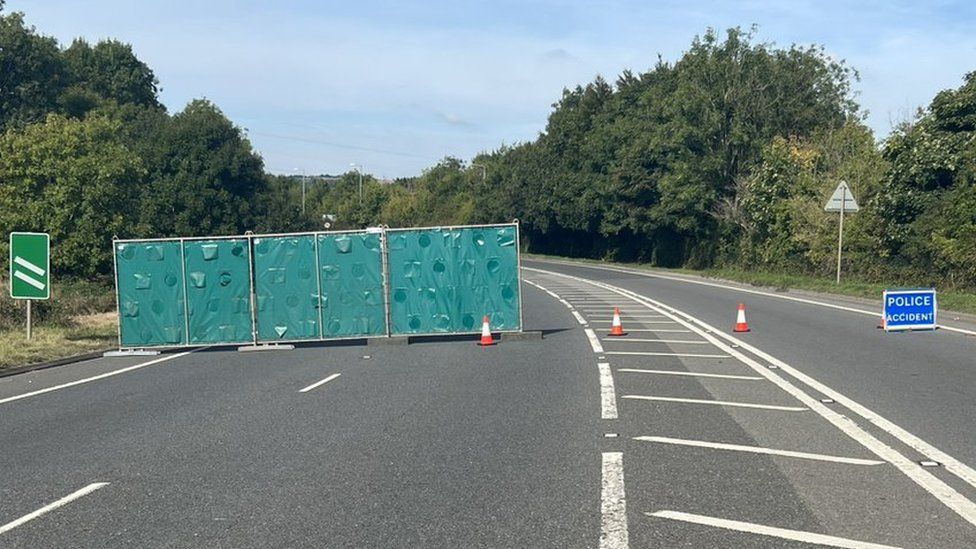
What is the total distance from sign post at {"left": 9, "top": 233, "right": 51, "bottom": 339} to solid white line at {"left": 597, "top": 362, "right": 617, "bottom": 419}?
11445 mm

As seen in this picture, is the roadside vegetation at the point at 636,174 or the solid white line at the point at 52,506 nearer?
the solid white line at the point at 52,506

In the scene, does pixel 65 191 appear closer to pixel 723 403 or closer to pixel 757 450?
pixel 723 403

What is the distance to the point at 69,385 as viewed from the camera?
523 inches

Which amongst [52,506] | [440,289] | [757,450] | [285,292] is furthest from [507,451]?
[285,292]

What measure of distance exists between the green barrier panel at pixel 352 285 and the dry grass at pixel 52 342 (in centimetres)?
484

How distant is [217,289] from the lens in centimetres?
1780

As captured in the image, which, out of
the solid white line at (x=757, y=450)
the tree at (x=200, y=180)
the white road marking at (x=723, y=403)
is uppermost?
the tree at (x=200, y=180)

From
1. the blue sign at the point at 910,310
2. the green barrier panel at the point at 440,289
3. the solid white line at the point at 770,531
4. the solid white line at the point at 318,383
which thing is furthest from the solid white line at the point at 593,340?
the solid white line at the point at 770,531

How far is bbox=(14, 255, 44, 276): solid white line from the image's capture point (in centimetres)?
1781

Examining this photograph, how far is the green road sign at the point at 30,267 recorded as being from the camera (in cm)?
1780

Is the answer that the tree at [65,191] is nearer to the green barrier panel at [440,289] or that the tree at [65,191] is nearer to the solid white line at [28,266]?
the solid white line at [28,266]

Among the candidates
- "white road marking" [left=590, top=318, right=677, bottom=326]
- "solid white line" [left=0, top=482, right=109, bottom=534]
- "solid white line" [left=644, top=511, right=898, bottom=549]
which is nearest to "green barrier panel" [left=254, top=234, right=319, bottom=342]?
"white road marking" [left=590, top=318, right=677, bottom=326]

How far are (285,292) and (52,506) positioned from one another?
11.6 meters

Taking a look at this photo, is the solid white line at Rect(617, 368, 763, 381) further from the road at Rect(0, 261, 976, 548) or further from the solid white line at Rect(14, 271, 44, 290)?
the solid white line at Rect(14, 271, 44, 290)
